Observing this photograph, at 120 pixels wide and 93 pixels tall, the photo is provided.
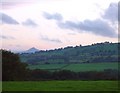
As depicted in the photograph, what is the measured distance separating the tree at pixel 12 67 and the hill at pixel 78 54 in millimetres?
16194

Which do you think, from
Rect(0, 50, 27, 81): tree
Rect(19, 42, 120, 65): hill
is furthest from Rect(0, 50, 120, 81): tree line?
Rect(19, 42, 120, 65): hill

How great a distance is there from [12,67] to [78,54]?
30333mm

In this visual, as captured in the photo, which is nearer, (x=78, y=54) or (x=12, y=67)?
(x=12, y=67)

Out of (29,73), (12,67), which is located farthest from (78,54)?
(12,67)

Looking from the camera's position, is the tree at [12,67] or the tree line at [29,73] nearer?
the tree at [12,67]

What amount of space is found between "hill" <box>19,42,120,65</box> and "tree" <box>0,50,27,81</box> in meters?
16.2

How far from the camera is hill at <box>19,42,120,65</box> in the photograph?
206ft

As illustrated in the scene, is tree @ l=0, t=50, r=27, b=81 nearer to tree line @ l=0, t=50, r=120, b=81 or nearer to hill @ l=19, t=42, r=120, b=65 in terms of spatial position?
tree line @ l=0, t=50, r=120, b=81

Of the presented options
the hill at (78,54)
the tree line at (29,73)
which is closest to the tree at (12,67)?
the tree line at (29,73)

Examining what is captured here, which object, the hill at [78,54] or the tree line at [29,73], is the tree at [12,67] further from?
the hill at [78,54]

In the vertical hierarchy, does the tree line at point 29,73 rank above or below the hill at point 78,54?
below

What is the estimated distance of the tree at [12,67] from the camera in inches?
1473

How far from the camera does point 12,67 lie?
4044 cm

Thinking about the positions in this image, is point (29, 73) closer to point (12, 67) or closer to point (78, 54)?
point (12, 67)
